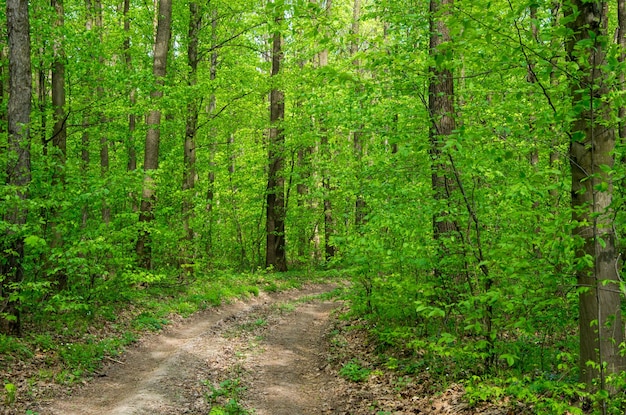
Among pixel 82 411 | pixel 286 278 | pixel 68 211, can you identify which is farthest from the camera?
pixel 286 278

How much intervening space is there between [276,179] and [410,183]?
12.6 meters

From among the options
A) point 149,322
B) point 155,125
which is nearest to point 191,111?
point 155,125

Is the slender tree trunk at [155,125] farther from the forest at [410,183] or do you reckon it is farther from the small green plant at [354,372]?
the small green plant at [354,372]

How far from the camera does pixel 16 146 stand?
839cm

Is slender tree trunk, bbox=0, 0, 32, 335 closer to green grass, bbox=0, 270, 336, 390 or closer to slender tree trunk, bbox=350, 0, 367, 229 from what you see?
green grass, bbox=0, 270, 336, 390

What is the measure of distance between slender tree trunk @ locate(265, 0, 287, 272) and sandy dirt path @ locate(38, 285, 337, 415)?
7.16 m

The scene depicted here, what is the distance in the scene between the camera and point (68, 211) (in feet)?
29.8

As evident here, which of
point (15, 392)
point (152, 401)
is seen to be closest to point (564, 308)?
point (152, 401)

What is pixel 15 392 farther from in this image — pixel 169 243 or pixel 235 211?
pixel 235 211

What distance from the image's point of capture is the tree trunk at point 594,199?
4.06 metres

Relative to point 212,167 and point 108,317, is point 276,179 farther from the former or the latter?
point 108,317

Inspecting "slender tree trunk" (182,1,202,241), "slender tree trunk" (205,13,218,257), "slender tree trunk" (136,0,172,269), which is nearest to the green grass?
"slender tree trunk" (136,0,172,269)

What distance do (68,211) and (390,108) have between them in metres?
6.61

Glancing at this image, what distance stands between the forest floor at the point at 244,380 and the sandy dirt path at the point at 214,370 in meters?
0.02
